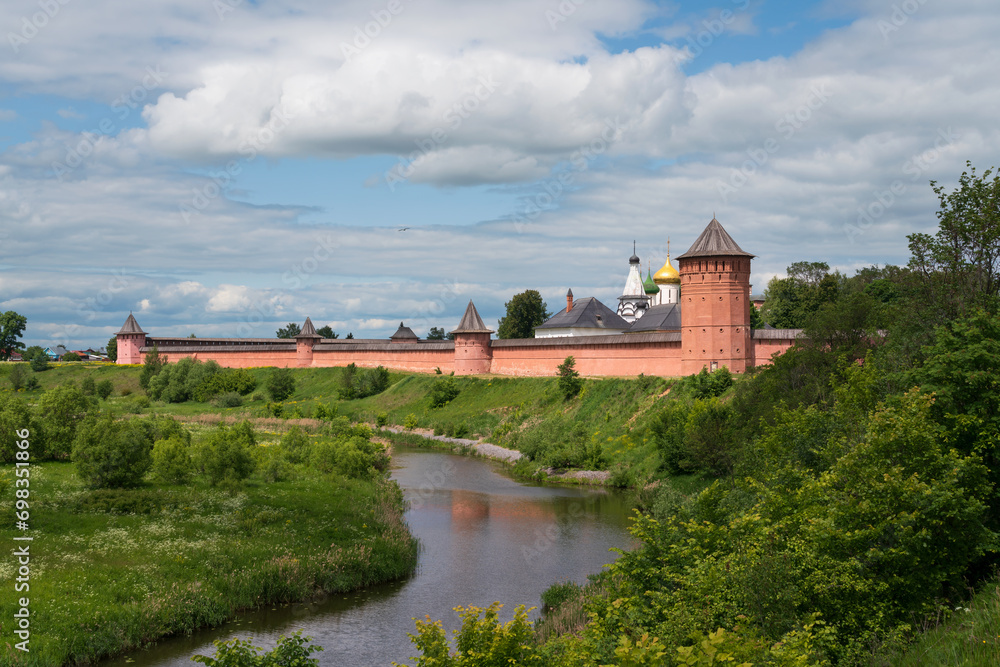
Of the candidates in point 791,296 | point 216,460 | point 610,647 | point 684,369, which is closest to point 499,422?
point 684,369

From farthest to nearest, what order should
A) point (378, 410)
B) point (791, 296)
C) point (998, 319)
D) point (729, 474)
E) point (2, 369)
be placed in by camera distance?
point (2, 369) < point (791, 296) < point (378, 410) < point (729, 474) < point (998, 319)

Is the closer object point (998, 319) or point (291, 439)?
point (998, 319)

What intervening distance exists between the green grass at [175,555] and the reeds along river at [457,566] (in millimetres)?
350

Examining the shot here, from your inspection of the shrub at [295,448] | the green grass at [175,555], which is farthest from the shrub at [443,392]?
the green grass at [175,555]

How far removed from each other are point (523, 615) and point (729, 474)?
1435cm

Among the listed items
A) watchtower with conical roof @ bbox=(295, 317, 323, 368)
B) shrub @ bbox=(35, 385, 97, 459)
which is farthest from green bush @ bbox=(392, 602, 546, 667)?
watchtower with conical roof @ bbox=(295, 317, 323, 368)

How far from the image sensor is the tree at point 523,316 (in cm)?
5984

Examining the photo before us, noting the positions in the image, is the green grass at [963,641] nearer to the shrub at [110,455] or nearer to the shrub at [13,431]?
the shrub at [110,455]

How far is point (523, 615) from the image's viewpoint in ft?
23.9

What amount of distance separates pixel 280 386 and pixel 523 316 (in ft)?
67.5

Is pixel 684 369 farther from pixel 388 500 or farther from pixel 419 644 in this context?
pixel 419 644

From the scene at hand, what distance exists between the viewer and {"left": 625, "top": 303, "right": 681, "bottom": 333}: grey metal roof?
41.3 meters

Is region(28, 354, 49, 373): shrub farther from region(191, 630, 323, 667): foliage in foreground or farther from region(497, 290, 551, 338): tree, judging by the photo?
region(191, 630, 323, 667): foliage in foreground

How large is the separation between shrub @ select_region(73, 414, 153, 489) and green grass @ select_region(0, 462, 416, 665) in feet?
1.26
